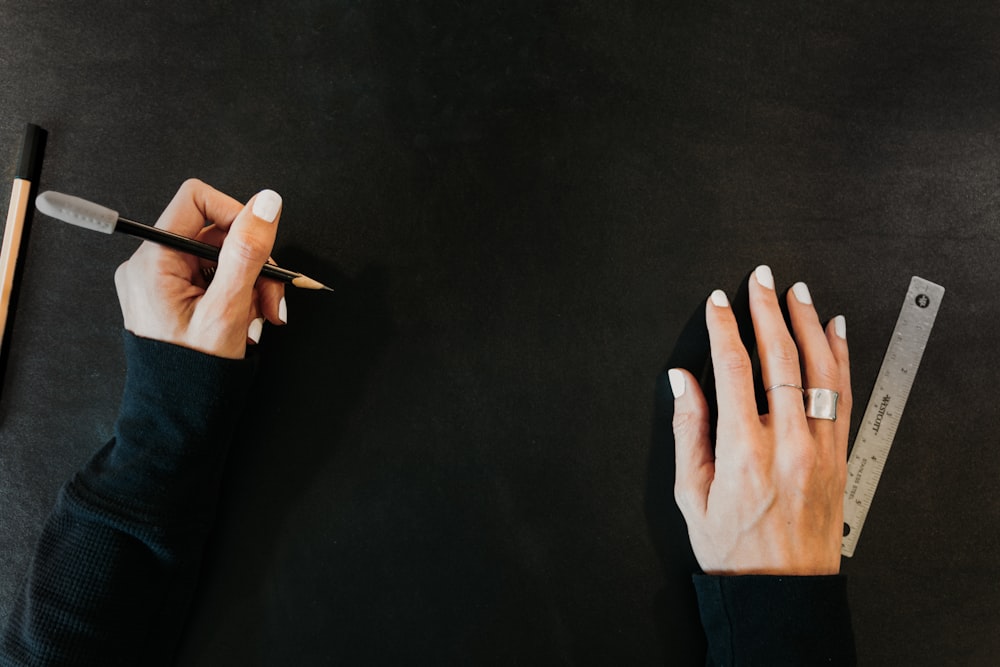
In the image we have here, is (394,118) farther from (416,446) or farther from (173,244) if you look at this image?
(416,446)

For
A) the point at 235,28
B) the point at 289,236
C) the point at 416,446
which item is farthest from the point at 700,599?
the point at 235,28

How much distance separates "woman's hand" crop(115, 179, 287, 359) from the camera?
736mm

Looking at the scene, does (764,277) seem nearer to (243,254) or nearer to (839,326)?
(839,326)

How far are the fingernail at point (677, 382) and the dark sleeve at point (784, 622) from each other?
26cm

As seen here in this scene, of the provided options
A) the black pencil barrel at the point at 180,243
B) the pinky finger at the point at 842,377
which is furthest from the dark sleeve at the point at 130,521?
the pinky finger at the point at 842,377

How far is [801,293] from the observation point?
35.1 inches

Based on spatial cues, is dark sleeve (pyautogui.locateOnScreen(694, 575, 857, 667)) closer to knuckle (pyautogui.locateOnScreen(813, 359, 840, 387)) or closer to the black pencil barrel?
knuckle (pyautogui.locateOnScreen(813, 359, 840, 387))

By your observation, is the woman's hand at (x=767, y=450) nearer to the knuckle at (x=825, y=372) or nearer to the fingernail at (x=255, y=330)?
the knuckle at (x=825, y=372)

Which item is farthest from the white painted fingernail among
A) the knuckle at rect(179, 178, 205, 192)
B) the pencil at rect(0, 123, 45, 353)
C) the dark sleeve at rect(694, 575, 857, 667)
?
the pencil at rect(0, 123, 45, 353)

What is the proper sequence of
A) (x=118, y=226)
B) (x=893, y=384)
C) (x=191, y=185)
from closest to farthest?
1. (x=118, y=226)
2. (x=191, y=185)
3. (x=893, y=384)

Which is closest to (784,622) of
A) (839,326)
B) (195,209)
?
(839,326)

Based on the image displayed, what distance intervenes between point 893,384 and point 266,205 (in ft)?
3.17

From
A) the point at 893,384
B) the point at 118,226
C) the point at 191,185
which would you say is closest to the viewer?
the point at 118,226

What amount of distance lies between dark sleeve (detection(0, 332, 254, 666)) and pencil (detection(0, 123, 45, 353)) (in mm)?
266
